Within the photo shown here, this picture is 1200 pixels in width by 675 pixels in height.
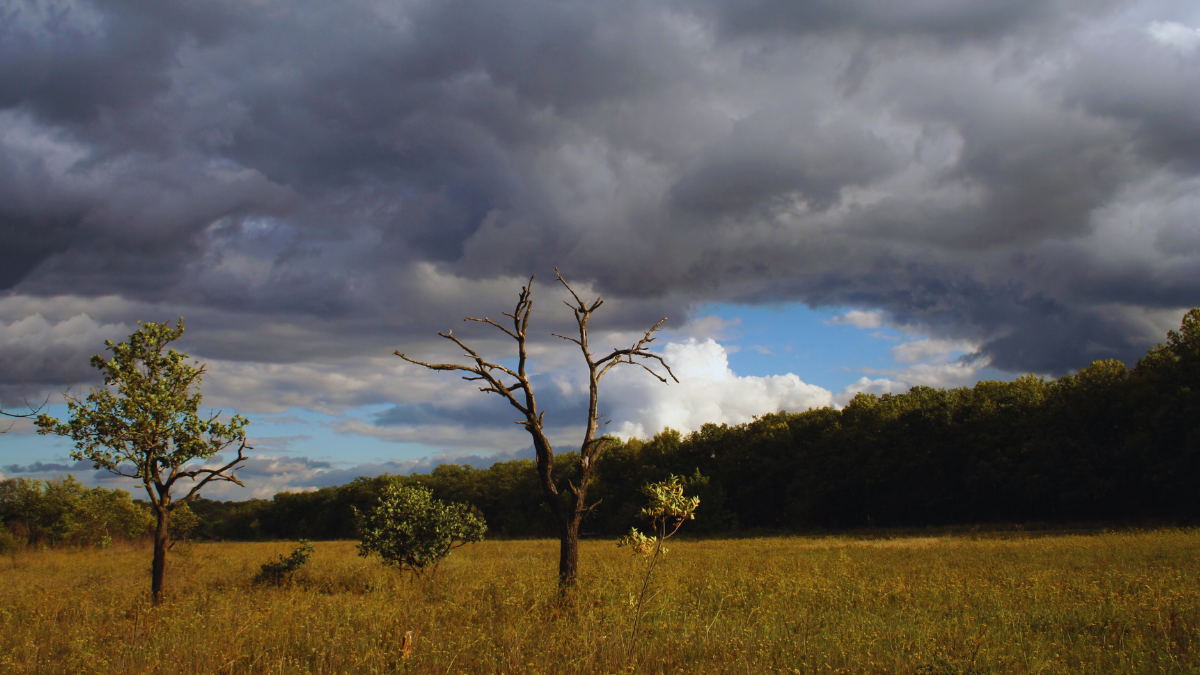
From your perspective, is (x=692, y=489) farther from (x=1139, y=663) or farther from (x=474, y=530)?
(x=1139, y=663)

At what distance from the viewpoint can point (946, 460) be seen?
50656 millimetres

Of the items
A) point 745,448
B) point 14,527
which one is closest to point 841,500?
point 745,448

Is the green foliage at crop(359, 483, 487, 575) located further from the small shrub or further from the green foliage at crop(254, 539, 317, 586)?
the small shrub

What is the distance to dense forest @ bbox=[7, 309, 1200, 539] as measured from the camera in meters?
38.0

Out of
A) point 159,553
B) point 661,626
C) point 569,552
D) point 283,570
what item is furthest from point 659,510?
point 283,570

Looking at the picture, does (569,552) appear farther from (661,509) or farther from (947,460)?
(947,460)

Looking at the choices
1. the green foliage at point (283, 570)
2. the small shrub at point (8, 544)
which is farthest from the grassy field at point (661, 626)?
the small shrub at point (8, 544)

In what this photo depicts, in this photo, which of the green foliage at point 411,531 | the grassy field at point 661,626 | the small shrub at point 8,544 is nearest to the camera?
the grassy field at point 661,626

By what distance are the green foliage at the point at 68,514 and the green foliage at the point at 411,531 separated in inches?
1101

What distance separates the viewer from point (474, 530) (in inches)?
725

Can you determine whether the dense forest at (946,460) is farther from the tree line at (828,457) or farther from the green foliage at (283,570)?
the green foliage at (283,570)

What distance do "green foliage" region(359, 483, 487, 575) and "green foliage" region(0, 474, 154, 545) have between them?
28.0 meters

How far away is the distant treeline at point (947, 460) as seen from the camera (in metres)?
38.0

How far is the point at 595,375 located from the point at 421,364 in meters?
2.99
